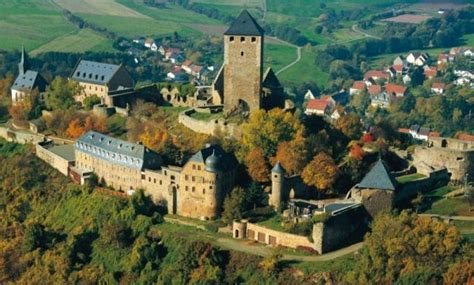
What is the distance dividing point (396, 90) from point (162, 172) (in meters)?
61.2

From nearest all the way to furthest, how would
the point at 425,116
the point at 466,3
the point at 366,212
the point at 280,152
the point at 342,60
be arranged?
the point at 366,212
the point at 280,152
the point at 425,116
the point at 342,60
the point at 466,3

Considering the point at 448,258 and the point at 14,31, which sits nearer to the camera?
the point at 448,258

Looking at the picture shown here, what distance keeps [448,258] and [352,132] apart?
16536 millimetres

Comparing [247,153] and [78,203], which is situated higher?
[247,153]

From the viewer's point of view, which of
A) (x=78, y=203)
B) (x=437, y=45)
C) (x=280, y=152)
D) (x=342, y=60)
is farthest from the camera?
(x=437, y=45)

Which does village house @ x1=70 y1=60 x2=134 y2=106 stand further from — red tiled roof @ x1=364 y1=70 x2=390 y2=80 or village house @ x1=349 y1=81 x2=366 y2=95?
red tiled roof @ x1=364 y1=70 x2=390 y2=80

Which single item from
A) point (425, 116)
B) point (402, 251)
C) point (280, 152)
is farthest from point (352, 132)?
point (425, 116)

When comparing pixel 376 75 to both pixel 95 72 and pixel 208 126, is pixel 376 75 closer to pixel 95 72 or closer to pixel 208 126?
pixel 95 72

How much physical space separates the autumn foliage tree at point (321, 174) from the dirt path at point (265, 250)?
5227 millimetres

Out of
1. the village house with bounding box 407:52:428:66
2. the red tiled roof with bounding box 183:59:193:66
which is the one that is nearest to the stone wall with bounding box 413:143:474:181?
the village house with bounding box 407:52:428:66

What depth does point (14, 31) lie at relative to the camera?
423 feet

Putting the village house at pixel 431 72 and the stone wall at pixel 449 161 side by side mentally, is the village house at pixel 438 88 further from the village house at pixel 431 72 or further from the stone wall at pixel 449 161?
the stone wall at pixel 449 161

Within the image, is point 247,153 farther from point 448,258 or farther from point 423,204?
point 448,258

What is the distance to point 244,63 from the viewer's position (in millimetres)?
58156
